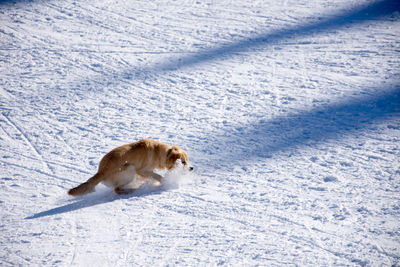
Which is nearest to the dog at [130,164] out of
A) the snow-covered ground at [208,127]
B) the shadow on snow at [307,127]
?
the snow-covered ground at [208,127]

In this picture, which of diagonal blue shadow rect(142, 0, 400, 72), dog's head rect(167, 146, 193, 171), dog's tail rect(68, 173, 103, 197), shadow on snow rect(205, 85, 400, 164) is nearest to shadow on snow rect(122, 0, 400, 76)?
diagonal blue shadow rect(142, 0, 400, 72)

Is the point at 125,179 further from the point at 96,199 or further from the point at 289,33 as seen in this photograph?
the point at 289,33

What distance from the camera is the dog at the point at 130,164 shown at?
5937 millimetres

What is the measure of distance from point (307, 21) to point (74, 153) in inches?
283

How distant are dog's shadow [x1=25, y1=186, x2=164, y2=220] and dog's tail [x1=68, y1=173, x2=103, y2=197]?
161mm

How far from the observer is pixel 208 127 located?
7938mm

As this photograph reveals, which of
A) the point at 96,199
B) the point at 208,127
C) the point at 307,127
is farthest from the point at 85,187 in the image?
the point at 307,127

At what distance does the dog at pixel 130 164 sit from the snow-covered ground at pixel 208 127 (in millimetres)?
205

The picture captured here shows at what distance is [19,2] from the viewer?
44.1ft

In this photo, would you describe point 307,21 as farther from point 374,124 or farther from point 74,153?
point 74,153

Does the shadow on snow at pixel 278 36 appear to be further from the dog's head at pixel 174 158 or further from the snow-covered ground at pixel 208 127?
the dog's head at pixel 174 158

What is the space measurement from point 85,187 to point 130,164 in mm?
647

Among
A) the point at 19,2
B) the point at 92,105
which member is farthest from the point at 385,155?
the point at 19,2

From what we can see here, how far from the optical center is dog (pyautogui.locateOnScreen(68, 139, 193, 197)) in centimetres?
594
